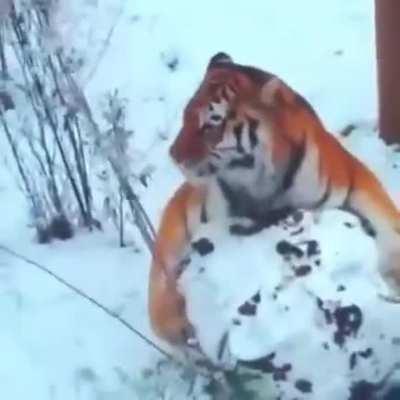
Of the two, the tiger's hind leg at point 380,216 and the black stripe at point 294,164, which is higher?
the black stripe at point 294,164

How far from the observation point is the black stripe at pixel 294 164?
168 cm

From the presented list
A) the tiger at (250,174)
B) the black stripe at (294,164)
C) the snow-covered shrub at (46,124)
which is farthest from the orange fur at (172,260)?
the snow-covered shrub at (46,124)

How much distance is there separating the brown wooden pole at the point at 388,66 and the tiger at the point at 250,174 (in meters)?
0.29

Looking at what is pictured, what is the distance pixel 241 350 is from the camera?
1.72 metres

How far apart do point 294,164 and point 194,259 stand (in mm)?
157

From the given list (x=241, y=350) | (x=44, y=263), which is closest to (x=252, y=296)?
(x=241, y=350)

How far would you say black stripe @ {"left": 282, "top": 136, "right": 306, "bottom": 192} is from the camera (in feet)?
5.52

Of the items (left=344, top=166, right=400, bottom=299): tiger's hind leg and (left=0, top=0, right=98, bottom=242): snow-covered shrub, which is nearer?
(left=344, top=166, right=400, bottom=299): tiger's hind leg

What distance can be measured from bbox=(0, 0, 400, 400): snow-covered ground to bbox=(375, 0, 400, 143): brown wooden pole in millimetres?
26

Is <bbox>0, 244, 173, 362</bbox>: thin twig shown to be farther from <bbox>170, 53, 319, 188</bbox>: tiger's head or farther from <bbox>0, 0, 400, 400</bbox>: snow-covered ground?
<bbox>170, 53, 319, 188</bbox>: tiger's head

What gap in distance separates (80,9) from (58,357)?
20.6 inches

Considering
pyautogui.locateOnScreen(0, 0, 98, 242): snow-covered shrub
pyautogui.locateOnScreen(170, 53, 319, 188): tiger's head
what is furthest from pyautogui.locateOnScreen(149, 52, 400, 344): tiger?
pyautogui.locateOnScreen(0, 0, 98, 242): snow-covered shrub

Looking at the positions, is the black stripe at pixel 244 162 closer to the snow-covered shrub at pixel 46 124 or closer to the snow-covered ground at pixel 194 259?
the snow-covered ground at pixel 194 259

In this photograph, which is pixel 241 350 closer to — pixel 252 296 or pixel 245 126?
pixel 252 296
